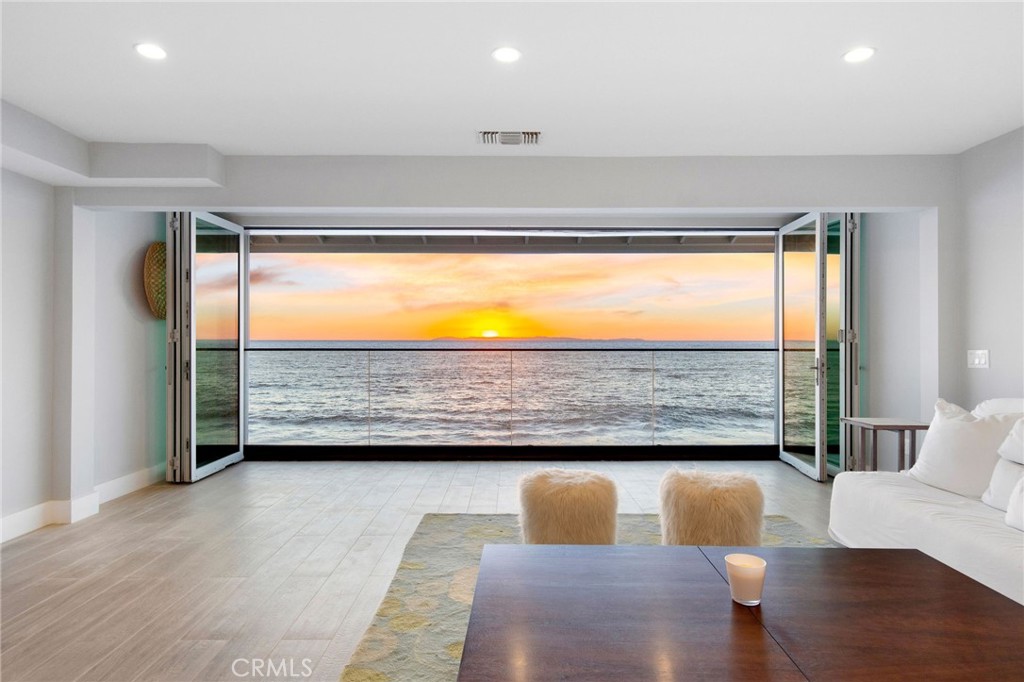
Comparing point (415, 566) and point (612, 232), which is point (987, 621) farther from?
point (612, 232)

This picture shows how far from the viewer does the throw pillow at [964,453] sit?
9.59ft

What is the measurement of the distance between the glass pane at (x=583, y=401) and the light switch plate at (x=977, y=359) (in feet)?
31.5

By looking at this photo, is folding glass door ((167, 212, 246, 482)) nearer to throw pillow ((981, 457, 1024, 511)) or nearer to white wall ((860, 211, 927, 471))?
throw pillow ((981, 457, 1024, 511))

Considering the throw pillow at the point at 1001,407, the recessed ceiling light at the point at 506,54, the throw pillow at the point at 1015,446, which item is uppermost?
the recessed ceiling light at the point at 506,54

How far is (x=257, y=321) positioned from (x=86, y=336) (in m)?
8.25

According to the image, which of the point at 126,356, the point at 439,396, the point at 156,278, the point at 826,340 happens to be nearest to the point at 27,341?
the point at 126,356

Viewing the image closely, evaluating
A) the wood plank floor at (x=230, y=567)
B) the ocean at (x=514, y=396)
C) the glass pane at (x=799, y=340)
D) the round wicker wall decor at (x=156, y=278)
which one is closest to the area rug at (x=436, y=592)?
the wood plank floor at (x=230, y=567)

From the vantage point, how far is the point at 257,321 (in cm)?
1207

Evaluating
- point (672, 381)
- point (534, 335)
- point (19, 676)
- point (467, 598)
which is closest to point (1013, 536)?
point (467, 598)

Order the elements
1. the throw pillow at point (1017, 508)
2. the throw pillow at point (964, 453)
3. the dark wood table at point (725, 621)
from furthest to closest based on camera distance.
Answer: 1. the throw pillow at point (964, 453)
2. the throw pillow at point (1017, 508)
3. the dark wood table at point (725, 621)

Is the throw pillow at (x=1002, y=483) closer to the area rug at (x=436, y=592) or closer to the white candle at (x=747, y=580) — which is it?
the area rug at (x=436, y=592)

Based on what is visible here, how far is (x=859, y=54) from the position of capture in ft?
8.39

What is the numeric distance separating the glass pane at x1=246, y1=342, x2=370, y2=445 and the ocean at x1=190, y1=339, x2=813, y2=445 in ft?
0.09

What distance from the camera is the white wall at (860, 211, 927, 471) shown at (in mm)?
4594
